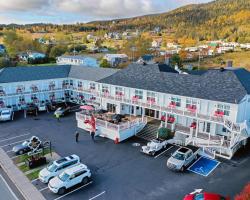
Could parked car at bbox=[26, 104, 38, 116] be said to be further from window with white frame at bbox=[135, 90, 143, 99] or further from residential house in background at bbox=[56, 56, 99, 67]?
residential house in background at bbox=[56, 56, 99, 67]

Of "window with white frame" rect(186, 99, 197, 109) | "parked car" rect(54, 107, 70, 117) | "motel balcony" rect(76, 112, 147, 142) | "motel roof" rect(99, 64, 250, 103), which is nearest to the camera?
"motel roof" rect(99, 64, 250, 103)

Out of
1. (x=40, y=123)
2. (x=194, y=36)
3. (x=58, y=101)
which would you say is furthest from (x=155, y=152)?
(x=194, y=36)

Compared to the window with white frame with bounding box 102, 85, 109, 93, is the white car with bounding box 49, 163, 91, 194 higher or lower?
lower

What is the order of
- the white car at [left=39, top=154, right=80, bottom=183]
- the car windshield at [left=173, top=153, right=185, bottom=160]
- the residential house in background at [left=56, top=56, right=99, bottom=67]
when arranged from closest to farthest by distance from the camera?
the white car at [left=39, top=154, right=80, bottom=183] → the car windshield at [left=173, top=153, right=185, bottom=160] → the residential house in background at [left=56, top=56, right=99, bottom=67]

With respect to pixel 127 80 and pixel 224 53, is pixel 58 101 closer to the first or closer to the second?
pixel 127 80

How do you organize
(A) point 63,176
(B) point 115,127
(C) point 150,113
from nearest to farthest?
(A) point 63,176, (B) point 115,127, (C) point 150,113

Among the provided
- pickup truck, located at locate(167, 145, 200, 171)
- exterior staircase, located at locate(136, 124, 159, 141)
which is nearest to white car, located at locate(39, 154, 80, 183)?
pickup truck, located at locate(167, 145, 200, 171)

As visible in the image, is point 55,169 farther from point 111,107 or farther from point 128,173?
point 111,107

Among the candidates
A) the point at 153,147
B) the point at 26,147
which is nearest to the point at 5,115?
the point at 26,147
